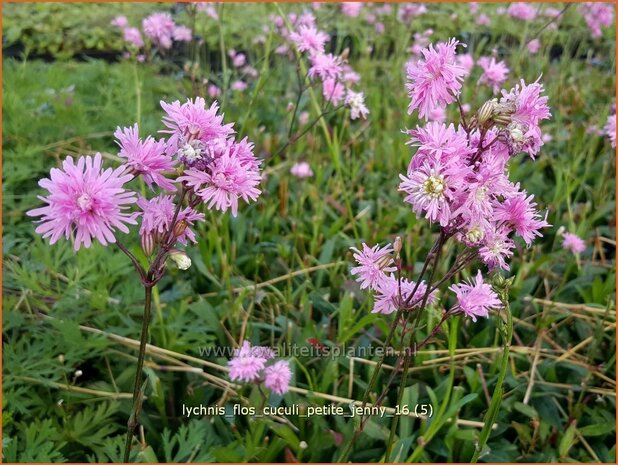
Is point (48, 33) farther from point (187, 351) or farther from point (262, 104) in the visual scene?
point (187, 351)

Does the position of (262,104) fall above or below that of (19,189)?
above

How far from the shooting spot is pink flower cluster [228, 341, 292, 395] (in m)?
1.31

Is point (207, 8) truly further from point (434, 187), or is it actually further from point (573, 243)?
point (434, 187)

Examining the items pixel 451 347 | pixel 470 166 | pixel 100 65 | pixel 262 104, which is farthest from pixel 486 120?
pixel 100 65

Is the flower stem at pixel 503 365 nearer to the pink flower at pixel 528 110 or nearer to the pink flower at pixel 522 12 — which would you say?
the pink flower at pixel 528 110

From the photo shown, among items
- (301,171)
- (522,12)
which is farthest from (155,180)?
(522,12)

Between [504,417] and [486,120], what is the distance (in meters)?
0.99

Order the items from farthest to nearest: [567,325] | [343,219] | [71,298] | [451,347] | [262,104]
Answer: [262,104], [343,219], [567,325], [71,298], [451,347]

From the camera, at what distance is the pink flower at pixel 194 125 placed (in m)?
0.83

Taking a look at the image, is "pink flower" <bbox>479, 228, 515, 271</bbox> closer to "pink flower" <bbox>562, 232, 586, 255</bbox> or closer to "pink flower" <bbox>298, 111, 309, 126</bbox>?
"pink flower" <bbox>562, 232, 586, 255</bbox>

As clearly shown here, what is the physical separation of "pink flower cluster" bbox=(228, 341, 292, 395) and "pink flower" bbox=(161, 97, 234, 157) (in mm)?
626

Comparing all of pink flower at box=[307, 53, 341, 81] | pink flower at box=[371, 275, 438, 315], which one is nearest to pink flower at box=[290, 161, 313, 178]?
pink flower at box=[307, 53, 341, 81]

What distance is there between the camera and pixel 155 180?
854 millimetres

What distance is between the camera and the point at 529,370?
1639 millimetres
